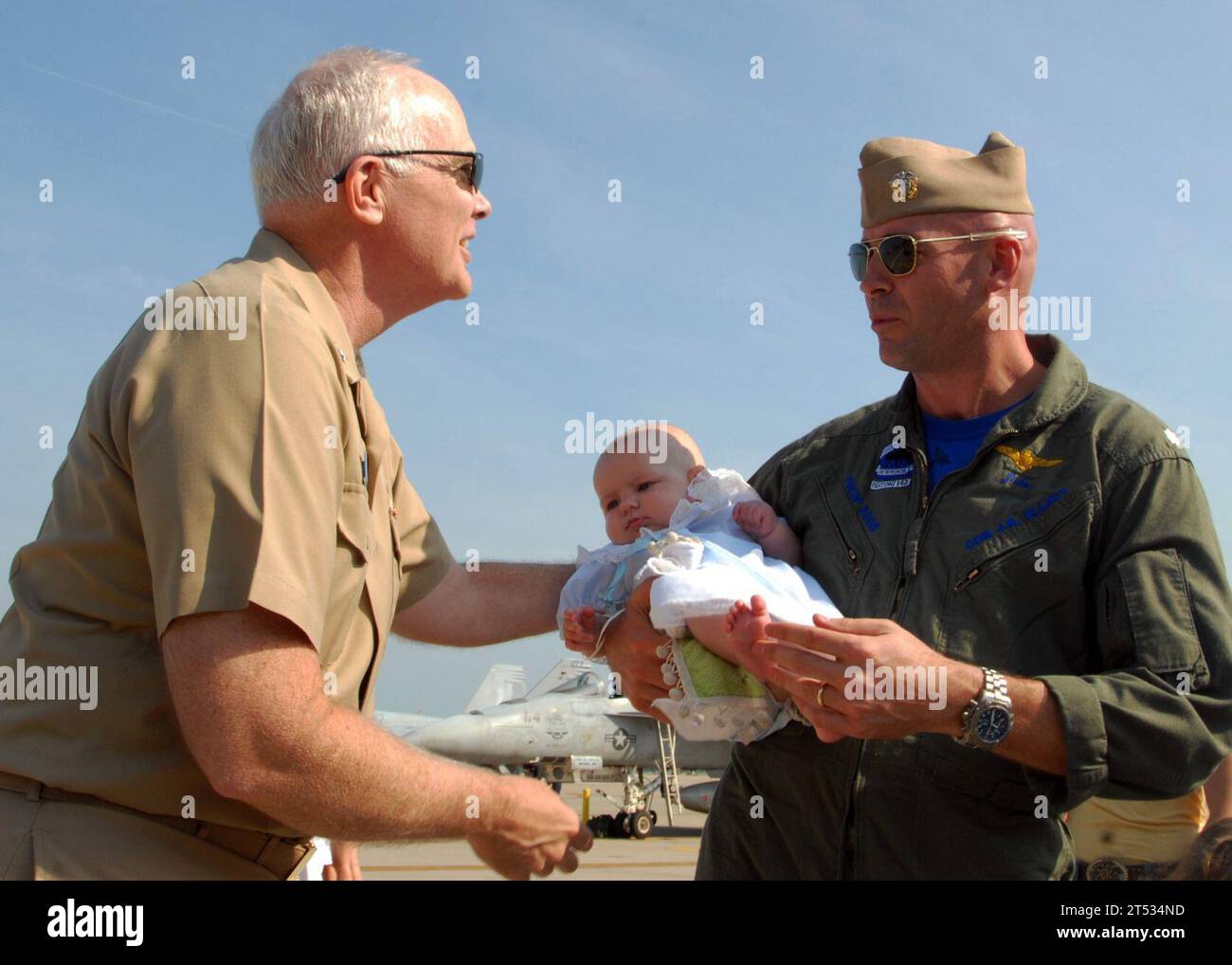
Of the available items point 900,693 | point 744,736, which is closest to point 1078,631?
point 900,693

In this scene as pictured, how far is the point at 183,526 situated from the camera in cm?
240

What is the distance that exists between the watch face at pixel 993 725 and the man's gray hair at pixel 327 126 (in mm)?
2238

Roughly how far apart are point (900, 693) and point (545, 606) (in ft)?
6.35

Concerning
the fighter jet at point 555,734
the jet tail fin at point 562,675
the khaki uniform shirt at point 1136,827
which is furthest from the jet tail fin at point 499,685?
the khaki uniform shirt at point 1136,827

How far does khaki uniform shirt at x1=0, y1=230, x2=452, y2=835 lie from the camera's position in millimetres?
2412

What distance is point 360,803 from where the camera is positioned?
2484 millimetres

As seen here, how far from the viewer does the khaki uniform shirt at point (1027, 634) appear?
3000mm

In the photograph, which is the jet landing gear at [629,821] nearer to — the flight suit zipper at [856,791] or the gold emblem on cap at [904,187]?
the flight suit zipper at [856,791]

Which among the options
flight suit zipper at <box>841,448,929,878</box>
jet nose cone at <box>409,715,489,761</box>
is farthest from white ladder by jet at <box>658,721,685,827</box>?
flight suit zipper at <box>841,448,929,878</box>

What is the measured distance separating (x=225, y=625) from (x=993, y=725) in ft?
6.22

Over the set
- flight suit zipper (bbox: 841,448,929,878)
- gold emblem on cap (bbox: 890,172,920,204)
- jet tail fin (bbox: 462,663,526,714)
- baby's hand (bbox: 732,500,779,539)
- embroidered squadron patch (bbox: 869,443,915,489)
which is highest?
gold emblem on cap (bbox: 890,172,920,204)

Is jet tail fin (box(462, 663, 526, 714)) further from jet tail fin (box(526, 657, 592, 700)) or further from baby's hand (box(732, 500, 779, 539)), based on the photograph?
baby's hand (box(732, 500, 779, 539))

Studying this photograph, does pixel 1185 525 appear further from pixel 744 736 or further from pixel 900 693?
pixel 744 736

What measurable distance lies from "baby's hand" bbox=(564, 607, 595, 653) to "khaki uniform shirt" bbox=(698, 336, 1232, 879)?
66 centimetres
